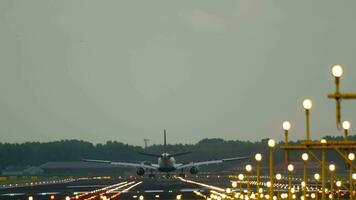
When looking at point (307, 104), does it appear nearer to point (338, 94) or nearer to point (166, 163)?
point (338, 94)

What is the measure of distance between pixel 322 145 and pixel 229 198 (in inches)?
1470

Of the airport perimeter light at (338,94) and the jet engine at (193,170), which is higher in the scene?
the jet engine at (193,170)

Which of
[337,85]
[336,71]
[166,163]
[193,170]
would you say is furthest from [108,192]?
[337,85]

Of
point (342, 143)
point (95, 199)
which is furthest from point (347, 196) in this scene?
point (342, 143)

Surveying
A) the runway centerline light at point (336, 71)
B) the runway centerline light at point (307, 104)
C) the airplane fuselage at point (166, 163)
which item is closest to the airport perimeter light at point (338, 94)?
the runway centerline light at point (336, 71)

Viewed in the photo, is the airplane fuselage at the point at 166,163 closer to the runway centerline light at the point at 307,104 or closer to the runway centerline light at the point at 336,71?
the runway centerline light at the point at 307,104

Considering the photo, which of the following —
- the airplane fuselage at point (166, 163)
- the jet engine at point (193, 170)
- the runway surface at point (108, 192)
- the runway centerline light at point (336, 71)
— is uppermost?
the airplane fuselage at point (166, 163)

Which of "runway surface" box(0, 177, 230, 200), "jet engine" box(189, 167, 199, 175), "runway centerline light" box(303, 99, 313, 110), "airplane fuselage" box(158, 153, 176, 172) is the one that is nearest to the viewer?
"runway centerline light" box(303, 99, 313, 110)

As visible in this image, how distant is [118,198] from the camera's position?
7931 cm

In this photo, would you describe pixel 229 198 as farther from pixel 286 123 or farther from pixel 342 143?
pixel 342 143

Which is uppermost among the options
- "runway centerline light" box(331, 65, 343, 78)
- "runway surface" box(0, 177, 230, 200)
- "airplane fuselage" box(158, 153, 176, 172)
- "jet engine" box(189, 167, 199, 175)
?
"airplane fuselage" box(158, 153, 176, 172)

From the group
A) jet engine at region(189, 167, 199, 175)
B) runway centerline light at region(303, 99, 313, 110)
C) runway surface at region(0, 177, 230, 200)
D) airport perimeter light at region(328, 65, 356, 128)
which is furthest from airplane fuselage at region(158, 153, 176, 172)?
airport perimeter light at region(328, 65, 356, 128)

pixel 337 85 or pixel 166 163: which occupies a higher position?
pixel 166 163

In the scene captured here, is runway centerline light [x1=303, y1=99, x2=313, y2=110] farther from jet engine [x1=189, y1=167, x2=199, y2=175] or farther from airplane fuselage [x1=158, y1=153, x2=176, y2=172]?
jet engine [x1=189, y1=167, x2=199, y2=175]
